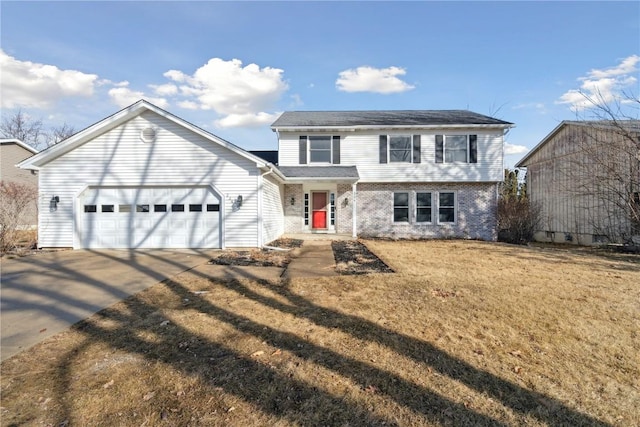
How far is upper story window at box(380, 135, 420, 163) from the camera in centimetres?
1653

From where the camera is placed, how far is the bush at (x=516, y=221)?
642 inches

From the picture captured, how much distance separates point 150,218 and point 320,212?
7.82m

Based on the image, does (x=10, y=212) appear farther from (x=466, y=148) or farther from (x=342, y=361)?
(x=466, y=148)

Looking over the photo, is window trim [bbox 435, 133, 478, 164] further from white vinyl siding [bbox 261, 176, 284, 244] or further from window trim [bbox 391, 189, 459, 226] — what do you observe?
white vinyl siding [bbox 261, 176, 284, 244]

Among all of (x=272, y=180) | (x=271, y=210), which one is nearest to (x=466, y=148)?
(x=272, y=180)

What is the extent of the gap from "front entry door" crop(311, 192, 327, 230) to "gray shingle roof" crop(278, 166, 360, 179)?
1419 mm

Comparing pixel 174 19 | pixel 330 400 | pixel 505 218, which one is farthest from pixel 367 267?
pixel 505 218

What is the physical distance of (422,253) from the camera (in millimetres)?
11211

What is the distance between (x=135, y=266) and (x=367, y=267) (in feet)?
19.7

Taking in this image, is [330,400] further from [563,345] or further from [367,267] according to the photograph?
[367,267]

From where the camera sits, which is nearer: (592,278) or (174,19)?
(592,278)

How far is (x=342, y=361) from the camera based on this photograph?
11.8 feet

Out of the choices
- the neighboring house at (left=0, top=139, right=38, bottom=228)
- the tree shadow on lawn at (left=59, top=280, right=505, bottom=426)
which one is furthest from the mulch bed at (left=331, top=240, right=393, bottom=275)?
the neighboring house at (left=0, top=139, right=38, bottom=228)

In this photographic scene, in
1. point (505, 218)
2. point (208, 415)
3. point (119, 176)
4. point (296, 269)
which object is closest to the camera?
point (208, 415)
